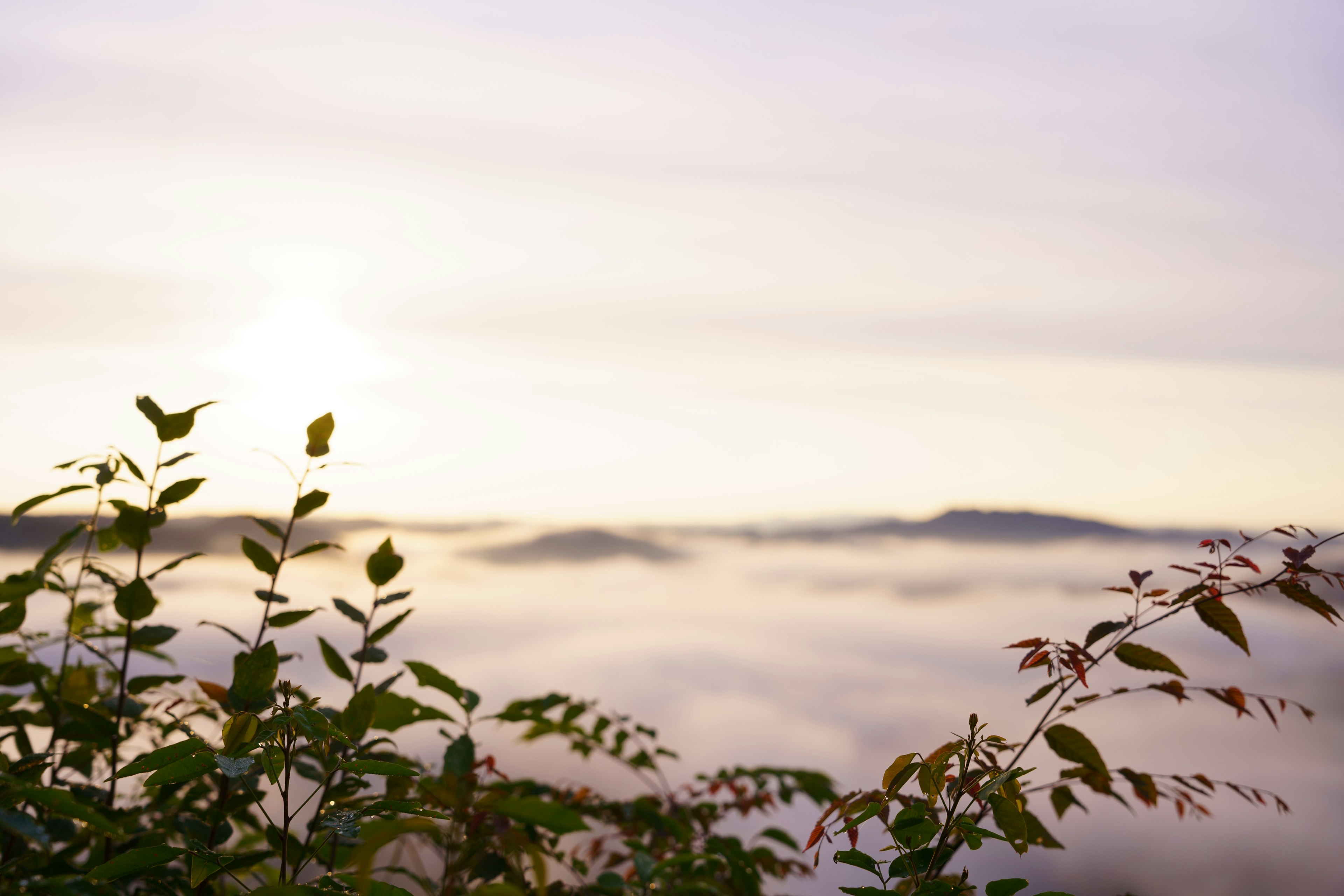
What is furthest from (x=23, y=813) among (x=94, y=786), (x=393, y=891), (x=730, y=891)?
(x=730, y=891)

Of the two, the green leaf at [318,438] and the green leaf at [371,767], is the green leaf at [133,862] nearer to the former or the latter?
the green leaf at [371,767]

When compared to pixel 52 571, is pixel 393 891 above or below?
below

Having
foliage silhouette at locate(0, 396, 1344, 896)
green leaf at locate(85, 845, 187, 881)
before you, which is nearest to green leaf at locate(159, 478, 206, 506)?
foliage silhouette at locate(0, 396, 1344, 896)

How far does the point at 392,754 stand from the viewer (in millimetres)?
2207

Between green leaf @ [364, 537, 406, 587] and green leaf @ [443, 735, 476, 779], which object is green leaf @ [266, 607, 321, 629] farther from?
green leaf @ [443, 735, 476, 779]

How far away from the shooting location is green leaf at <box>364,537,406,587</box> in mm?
2174

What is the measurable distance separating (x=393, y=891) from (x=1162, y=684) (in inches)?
67.9

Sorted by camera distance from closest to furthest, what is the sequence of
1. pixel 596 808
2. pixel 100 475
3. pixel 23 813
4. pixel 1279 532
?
pixel 23 813 < pixel 1279 532 < pixel 100 475 < pixel 596 808

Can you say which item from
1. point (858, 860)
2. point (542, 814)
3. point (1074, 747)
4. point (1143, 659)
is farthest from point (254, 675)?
point (1143, 659)

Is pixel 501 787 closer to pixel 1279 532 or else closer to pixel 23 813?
pixel 23 813

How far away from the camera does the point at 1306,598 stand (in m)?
1.79

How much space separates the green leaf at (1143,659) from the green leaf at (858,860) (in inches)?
29.2

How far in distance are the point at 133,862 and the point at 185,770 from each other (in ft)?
0.54

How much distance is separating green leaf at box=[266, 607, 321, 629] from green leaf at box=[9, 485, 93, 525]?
0.52m
